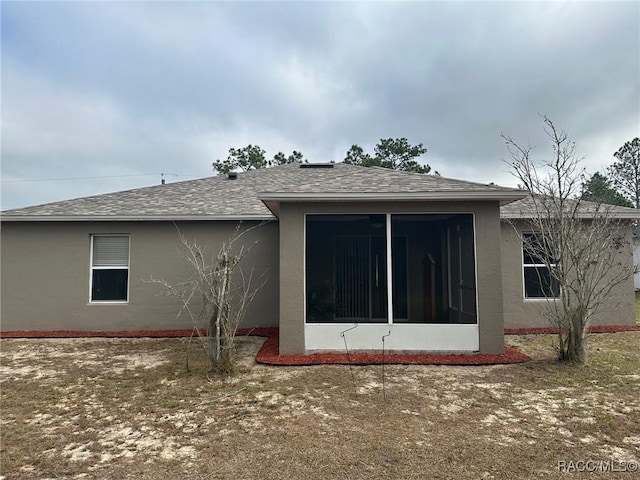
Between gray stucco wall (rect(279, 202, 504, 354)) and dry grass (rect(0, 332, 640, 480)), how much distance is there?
0.70m

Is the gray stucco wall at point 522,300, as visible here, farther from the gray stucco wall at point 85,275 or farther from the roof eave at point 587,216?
the gray stucco wall at point 85,275

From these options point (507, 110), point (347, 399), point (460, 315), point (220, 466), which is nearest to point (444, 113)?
point (507, 110)

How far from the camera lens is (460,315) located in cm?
863

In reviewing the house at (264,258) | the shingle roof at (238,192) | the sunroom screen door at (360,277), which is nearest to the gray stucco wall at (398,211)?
the house at (264,258)

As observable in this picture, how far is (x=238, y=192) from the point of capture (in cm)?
1089

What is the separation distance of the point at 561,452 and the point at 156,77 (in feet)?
49.5

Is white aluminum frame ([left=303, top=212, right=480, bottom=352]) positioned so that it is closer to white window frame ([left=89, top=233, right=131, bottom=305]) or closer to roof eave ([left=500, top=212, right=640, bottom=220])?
roof eave ([left=500, top=212, right=640, bottom=220])

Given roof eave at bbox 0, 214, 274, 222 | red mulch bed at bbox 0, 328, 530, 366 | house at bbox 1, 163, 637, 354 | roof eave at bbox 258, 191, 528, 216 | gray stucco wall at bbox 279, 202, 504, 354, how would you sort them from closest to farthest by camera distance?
red mulch bed at bbox 0, 328, 530, 366 < roof eave at bbox 258, 191, 528, 216 < gray stucco wall at bbox 279, 202, 504, 354 < house at bbox 1, 163, 637, 354 < roof eave at bbox 0, 214, 274, 222

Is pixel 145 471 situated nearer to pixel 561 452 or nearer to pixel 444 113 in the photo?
pixel 561 452

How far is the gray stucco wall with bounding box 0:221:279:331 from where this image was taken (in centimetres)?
883

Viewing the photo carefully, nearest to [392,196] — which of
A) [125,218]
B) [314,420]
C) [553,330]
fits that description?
[314,420]

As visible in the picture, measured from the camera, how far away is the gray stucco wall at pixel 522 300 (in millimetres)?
8914

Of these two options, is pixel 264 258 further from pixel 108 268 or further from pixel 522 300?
pixel 522 300

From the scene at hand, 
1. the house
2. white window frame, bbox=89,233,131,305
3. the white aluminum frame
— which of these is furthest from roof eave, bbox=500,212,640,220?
white window frame, bbox=89,233,131,305
